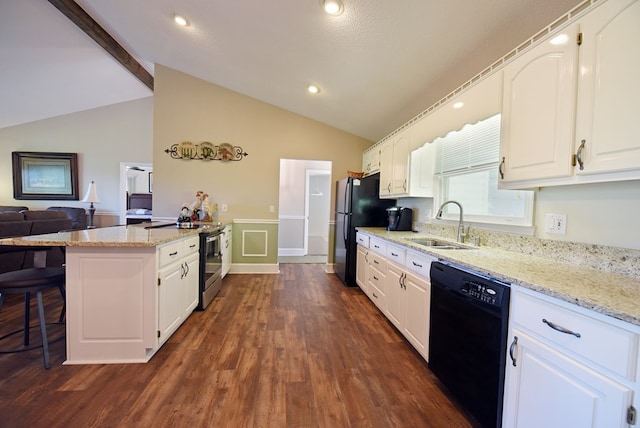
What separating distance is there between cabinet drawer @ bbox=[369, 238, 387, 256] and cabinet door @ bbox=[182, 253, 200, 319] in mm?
1968

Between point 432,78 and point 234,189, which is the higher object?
point 432,78

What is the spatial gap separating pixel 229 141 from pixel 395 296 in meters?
3.60

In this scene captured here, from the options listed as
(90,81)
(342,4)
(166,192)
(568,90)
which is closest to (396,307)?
(568,90)

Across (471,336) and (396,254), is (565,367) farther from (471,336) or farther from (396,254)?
(396,254)

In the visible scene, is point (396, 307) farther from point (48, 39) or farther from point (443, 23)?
point (48, 39)

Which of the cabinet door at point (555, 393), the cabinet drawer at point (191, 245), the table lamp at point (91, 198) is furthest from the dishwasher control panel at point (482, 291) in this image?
the table lamp at point (91, 198)

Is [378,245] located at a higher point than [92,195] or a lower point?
lower

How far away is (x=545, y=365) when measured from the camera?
102 centimetres

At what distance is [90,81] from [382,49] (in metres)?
5.52

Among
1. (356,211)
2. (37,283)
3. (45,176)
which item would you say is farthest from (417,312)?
(45,176)

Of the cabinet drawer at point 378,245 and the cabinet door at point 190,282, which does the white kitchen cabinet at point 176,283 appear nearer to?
the cabinet door at point 190,282

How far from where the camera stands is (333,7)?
2061 millimetres

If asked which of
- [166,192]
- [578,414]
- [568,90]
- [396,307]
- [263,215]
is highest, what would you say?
[568,90]

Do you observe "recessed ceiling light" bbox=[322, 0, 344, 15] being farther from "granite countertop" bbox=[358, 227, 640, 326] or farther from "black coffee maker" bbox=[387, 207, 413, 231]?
"black coffee maker" bbox=[387, 207, 413, 231]
